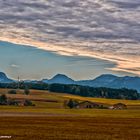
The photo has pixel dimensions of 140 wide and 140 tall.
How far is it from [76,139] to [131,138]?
710 cm

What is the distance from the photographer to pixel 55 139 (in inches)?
1999

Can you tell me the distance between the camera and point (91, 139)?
2030 inches

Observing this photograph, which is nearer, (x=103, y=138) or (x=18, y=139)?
(x=18, y=139)

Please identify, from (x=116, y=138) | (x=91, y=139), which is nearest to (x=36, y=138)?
(x=91, y=139)

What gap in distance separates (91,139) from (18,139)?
27.5 feet

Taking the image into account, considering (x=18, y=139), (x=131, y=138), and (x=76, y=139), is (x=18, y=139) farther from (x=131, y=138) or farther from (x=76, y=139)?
(x=131, y=138)

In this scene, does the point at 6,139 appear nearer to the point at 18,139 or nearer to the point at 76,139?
the point at 18,139

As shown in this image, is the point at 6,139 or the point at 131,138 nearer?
the point at 6,139

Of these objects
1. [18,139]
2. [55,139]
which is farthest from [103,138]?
[18,139]

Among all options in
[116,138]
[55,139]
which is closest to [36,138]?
[55,139]

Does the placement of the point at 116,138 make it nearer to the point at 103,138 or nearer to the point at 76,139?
the point at 103,138

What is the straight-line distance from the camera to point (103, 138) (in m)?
53.2

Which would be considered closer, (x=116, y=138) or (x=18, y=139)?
(x=18, y=139)

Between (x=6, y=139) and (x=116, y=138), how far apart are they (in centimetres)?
1332
